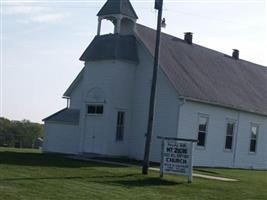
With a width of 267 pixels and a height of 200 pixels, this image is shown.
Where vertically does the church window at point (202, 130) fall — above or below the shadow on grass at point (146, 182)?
above

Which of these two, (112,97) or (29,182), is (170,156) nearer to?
(29,182)

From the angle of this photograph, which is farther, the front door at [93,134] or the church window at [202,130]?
the church window at [202,130]

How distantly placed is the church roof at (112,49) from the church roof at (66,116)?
443 centimetres

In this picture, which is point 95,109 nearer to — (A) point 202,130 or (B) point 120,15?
(B) point 120,15

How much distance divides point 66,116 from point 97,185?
19109 millimetres

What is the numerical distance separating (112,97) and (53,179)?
1367 cm

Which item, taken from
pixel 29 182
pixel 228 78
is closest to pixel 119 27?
pixel 228 78

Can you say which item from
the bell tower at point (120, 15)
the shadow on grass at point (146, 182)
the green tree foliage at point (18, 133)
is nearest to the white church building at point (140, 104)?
the bell tower at point (120, 15)

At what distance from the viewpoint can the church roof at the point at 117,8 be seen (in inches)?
1235

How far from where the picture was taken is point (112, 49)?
1212 inches

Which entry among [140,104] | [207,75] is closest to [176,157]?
[140,104]

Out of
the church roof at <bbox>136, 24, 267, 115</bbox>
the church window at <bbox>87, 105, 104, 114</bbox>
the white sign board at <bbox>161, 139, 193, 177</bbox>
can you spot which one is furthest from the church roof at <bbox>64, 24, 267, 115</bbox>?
the white sign board at <bbox>161, 139, 193, 177</bbox>

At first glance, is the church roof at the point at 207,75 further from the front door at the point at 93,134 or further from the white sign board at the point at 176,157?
the white sign board at the point at 176,157

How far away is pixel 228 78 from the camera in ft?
122
